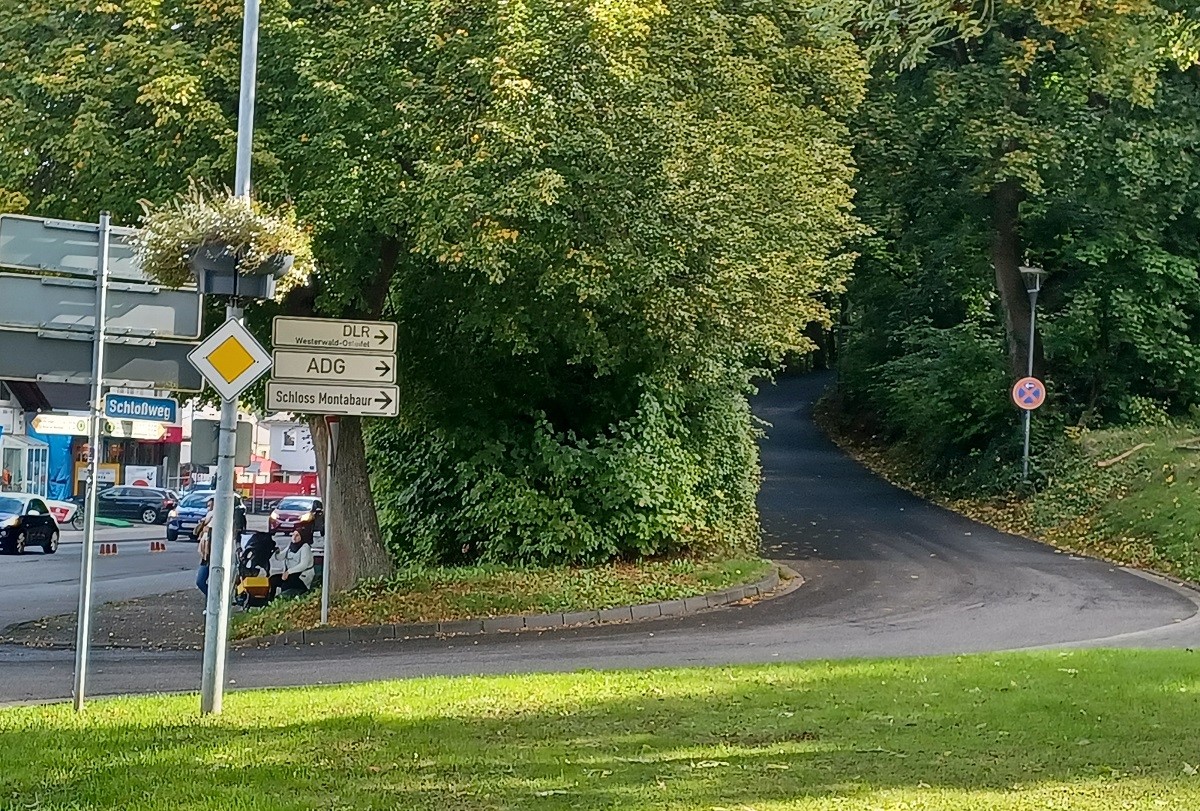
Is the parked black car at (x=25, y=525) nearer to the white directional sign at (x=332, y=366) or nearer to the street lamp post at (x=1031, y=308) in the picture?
the street lamp post at (x=1031, y=308)

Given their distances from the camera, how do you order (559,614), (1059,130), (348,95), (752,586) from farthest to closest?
(1059,130) < (752,586) < (559,614) < (348,95)

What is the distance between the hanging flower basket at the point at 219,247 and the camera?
9.59 metres

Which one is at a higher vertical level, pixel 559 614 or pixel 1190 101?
pixel 1190 101

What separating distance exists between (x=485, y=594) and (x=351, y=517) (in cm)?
214

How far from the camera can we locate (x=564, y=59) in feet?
52.4

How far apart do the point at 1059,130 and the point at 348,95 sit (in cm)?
1826

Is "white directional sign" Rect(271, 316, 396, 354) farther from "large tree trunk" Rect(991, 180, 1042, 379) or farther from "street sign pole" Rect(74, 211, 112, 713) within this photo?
"large tree trunk" Rect(991, 180, 1042, 379)

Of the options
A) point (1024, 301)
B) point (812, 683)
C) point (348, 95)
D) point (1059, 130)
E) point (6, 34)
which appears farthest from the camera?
point (1024, 301)

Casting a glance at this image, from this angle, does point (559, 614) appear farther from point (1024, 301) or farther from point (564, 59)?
point (1024, 301)

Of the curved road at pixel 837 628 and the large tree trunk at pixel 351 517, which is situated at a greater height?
the large tree trunk at pixel 351 517

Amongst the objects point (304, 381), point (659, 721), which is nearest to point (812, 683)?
point (659, 721)

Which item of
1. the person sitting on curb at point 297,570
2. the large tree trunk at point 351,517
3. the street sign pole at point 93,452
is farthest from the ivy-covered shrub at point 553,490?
the street sign pole at point 93,452

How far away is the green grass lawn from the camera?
6.75 m

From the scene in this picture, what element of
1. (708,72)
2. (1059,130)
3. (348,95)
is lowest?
(348,95)
